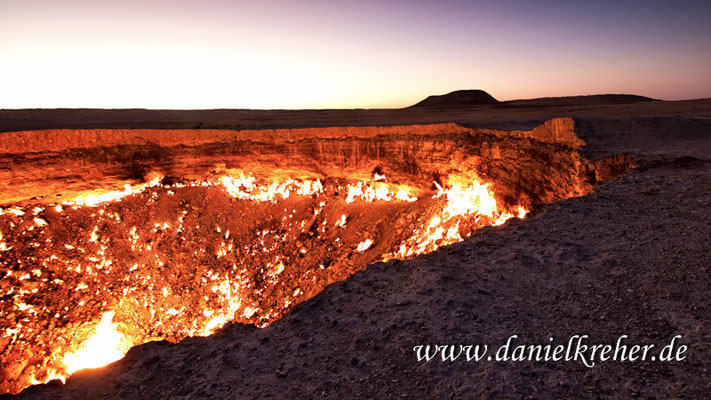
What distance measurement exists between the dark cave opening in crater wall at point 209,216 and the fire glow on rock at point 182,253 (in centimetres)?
4

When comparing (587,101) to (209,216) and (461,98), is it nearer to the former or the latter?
(461,98)

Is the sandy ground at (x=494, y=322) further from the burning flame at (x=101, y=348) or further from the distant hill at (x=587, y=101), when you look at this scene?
the distant hill at (x=587, y=101)

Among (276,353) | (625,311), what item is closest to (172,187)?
(276,353)

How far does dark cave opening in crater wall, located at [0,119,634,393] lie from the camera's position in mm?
10500

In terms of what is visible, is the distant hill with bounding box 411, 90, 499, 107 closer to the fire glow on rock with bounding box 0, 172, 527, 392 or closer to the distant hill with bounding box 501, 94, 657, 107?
the distant hill with bounding box 501, 94, 657, 107

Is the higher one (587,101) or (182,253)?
(587,101)

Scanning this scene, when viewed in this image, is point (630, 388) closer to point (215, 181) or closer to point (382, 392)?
point (382, 392)

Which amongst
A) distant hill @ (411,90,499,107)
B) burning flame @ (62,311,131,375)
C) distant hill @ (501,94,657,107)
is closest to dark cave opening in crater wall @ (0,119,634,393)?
burning flame @ (62,311,131,375)

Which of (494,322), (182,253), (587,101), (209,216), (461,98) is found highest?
(461,98)

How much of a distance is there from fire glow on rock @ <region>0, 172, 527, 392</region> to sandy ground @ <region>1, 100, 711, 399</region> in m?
4.50

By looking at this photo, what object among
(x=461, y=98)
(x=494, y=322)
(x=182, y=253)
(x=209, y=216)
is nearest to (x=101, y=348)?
(x=182, y=253)

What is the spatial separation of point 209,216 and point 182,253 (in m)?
1.66

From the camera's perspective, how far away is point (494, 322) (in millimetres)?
3590

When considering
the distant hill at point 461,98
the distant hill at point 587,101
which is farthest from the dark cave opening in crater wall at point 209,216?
the distant hill at point 461,98
